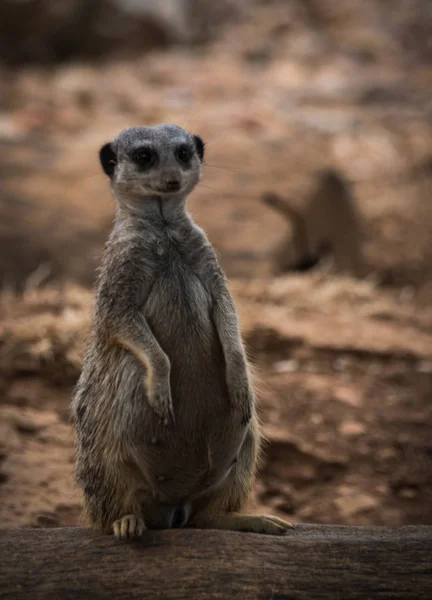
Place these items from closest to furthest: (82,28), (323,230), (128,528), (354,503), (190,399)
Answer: (128,528) < (190,399) < (354,503) < (323,230) < (82,28)

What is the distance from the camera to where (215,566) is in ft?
8.68

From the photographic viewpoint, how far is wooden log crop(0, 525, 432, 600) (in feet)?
8.46

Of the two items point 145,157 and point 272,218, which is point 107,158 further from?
point 272,218

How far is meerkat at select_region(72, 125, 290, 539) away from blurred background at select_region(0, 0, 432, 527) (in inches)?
42.9

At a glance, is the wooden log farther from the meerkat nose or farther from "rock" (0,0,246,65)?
"rock" (0,0,246,65)

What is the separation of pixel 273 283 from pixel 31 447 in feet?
10.7

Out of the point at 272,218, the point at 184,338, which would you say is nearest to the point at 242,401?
the point at 184,338

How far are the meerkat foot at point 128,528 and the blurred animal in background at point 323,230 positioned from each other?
495 cm

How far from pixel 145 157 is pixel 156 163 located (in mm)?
52

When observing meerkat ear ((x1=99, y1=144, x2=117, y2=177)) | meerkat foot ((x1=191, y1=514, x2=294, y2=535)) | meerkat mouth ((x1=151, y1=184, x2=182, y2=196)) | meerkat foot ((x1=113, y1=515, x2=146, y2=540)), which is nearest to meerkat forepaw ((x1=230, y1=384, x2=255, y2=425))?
meerkat foot ((x1=191, y1=514, x2=294, y2=535))

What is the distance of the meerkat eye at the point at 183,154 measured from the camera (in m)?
3.12

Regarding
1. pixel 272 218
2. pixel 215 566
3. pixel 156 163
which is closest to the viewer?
pixel 215 566

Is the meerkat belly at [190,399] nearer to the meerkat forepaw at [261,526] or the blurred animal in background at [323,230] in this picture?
the meerkat forepaw at [261,526]

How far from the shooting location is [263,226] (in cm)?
780
